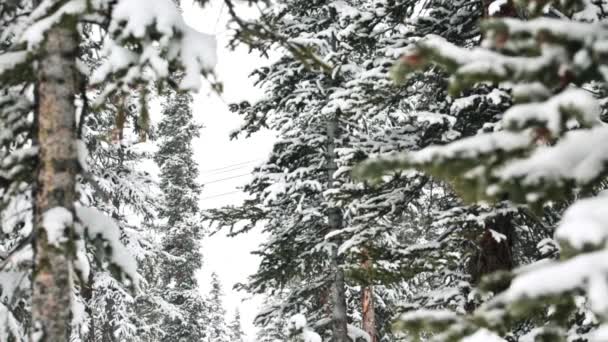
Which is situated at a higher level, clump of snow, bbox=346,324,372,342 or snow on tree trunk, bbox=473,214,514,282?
clump of snow, bbox=346,324,372,342

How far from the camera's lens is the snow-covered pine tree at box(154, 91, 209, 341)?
990 inches

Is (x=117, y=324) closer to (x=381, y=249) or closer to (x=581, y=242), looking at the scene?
(x=381, y=249)

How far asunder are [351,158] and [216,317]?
29.1 metres

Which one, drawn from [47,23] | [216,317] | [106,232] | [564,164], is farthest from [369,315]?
[216,317]

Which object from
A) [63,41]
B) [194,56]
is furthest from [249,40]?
[63,41]

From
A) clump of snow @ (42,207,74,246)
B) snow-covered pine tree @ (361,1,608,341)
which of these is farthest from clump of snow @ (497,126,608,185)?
clump of snow @ (42,207,74,246)

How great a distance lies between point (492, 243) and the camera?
7.86 metres

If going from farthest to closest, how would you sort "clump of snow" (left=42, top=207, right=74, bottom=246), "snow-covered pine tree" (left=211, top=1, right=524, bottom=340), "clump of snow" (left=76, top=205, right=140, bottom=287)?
1. "snow-covered pine tree" (left=211, top=1, right=524, bottom=340)
2. "clump of snow" (left=76, top=205, right=140, bottom=287)
3. "clump of snow" (left=42, top=207, right=74, bottom=246)

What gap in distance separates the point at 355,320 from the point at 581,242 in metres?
16.5

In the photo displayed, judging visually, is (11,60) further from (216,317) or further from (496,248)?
(216,317)

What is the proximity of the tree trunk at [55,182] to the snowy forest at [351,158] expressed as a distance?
0.5 inches

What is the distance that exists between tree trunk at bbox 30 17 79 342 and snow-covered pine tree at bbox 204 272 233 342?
888 inches

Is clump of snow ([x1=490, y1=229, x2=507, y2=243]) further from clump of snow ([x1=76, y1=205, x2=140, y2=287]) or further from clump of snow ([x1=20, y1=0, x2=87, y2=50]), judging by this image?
clump of snow ([x1=20, y1=0, x2=87, y2=50])

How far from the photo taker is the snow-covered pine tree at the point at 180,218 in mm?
25156
